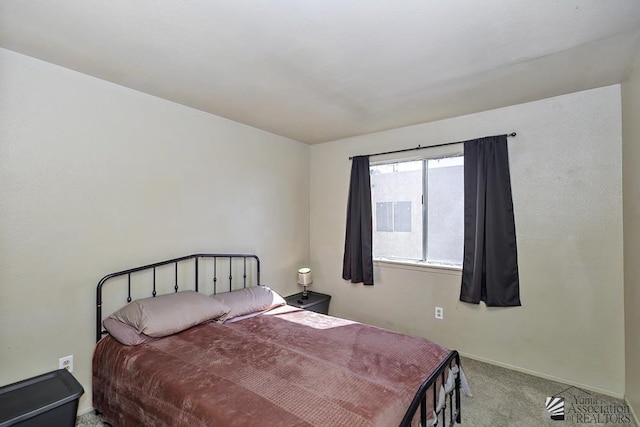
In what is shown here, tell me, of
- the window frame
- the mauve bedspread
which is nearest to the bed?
the mauve bedspread

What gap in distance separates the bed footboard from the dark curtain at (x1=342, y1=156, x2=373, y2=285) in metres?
1.69

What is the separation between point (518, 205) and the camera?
9.28 feet

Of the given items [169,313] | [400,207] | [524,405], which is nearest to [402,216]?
[400,207]

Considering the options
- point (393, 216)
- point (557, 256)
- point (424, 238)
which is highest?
point (393, 216)

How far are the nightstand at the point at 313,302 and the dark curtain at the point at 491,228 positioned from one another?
171cm

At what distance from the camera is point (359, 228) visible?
3795 millimetres

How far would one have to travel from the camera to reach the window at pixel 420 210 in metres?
3.23

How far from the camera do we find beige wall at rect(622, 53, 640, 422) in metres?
2.06

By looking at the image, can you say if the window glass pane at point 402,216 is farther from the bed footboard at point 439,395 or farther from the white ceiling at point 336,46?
the bed footboard at point 439,395

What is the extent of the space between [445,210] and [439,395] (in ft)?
6.42

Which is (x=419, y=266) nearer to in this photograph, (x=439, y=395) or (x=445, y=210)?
(x=445, y=210)

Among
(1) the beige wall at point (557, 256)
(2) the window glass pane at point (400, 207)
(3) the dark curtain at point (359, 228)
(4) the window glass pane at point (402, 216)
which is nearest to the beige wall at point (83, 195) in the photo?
(3) the dark curtain at point (359, 228)

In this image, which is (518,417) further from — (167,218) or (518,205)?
(167,218)

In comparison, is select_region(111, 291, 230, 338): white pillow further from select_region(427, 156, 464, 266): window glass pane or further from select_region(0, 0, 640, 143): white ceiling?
select_region(427, 156, 464, 266): window glass pane
